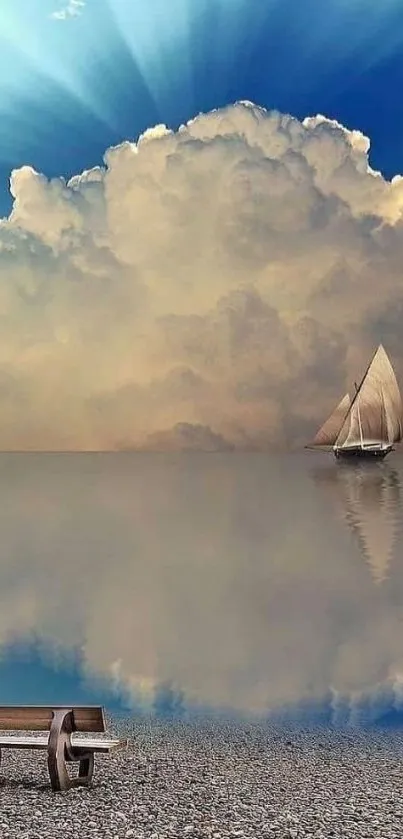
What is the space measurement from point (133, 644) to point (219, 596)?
459 centimetres

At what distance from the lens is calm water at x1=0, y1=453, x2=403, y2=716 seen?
10883mm

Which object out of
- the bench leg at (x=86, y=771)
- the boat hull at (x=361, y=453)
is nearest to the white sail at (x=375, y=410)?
the boat hull at (x=361, y=453)

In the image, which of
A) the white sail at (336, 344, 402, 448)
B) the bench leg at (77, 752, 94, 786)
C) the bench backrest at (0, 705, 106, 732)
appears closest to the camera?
the bench backrest at (0, 705, 106, 732)

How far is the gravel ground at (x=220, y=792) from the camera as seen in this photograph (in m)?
4.13

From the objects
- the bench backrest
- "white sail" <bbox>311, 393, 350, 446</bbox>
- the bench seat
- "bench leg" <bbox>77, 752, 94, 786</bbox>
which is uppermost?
"white sail" <bbox>311, 393, 350, 446</bbox>

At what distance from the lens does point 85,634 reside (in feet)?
46.4

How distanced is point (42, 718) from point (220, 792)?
1089 millimetres

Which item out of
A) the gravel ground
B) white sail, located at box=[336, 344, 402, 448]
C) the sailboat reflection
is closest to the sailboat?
white sail, located at box=[336, 344, 402, 448]

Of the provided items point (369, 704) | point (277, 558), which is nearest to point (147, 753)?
point (369, 704)

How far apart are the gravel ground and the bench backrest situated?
1.13 feet

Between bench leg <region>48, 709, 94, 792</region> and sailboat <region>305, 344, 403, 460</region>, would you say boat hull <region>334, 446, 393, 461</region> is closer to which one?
sailboat <region>305, 344, 403, 460</region>

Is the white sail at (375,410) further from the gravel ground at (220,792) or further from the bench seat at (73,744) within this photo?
the bench seat at (73,744)

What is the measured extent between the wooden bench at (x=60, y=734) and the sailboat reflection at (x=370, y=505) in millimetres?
15048

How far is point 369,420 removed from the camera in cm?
3738
